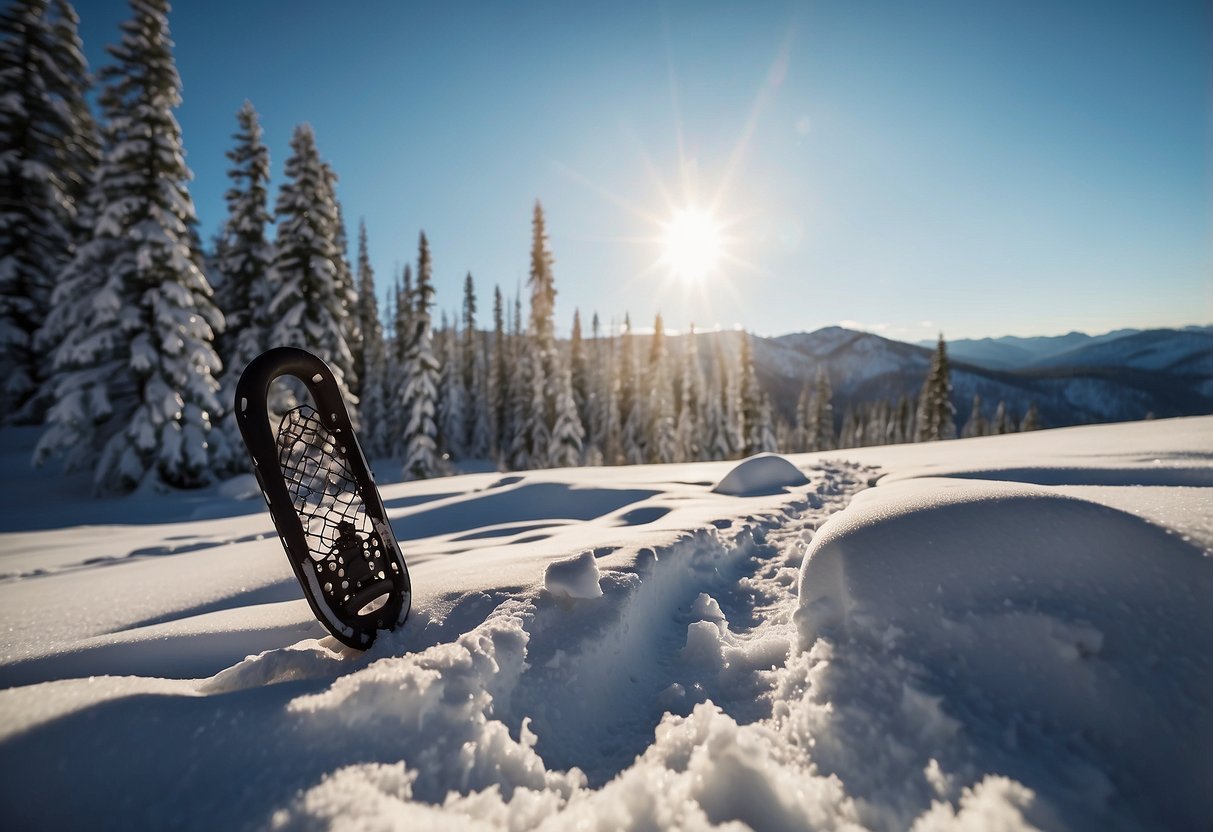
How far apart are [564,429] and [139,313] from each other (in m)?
17.1

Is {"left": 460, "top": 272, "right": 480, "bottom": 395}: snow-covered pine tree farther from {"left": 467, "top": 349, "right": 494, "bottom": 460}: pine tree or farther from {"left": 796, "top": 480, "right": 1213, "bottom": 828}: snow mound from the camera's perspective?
{"left": 796, "top": 480, "right": 1213, "bottom": 828}: snow mound

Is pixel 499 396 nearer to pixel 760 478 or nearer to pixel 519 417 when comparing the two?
pixel 519 417

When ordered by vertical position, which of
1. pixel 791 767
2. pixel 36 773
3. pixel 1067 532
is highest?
pixel 1067 532

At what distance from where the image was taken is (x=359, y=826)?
98 cm

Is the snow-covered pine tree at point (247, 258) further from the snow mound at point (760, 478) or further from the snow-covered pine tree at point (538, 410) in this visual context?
the snow mound at point (760, 478)

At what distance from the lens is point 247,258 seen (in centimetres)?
1636

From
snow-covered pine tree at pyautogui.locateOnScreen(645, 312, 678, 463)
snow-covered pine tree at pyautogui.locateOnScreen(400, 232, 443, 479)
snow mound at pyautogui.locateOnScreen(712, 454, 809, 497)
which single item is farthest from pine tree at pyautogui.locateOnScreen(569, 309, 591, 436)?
snow mound at pyautogui.locateOnScreen(712, 454, 809, 497)

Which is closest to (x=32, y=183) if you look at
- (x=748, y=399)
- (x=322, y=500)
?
(x=322, y=500)

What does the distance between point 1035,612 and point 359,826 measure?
2.08 m

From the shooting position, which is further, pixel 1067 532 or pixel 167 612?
pixel 167 612

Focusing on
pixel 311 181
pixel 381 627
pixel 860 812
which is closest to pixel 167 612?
pixel 381 627

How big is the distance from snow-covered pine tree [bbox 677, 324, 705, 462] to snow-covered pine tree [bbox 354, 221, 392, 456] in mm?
21141

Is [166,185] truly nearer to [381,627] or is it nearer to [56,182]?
[56,182]

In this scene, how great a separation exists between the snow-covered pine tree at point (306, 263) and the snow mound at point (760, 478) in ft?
43.9
